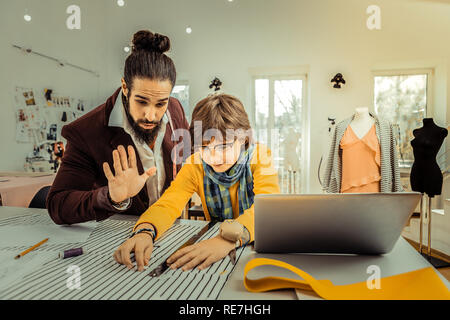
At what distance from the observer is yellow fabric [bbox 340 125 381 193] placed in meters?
1.89

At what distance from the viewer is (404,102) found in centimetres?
249

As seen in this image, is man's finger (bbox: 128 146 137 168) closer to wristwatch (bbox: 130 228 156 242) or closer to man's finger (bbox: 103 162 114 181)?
man's finger (bbox: 103 162 114 181)

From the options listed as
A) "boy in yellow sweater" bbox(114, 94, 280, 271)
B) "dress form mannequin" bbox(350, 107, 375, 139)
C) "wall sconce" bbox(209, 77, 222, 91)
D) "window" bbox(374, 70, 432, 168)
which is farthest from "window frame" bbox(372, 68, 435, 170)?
"boy in yellow sweater" bbox(114, 94, 280, 271)

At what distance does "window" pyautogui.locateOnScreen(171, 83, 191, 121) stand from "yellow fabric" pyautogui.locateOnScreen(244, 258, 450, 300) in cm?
67

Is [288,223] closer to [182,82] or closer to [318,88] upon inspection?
[182,82]

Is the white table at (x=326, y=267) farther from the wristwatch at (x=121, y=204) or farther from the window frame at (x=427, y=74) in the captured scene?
the window frame at (x=427, y=74)

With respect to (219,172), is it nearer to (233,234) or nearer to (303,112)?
(233,234)

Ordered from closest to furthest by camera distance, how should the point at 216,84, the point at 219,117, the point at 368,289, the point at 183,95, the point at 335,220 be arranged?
the point at 368,289, the point at 335,220, the point at 219,117, the point at 183,95, the point at 216,84

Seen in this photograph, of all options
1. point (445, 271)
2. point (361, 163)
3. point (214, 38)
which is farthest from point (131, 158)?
point (445, 271)

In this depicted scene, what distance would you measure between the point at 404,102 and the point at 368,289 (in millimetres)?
2519

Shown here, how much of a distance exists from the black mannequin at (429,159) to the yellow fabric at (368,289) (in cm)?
174

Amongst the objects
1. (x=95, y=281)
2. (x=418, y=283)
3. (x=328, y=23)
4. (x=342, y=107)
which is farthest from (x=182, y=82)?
(x=342, y=107)

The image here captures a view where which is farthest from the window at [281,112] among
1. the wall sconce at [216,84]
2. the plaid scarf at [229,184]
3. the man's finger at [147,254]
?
the man's finger at [147,254]

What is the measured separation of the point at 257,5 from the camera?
1.36 meters
